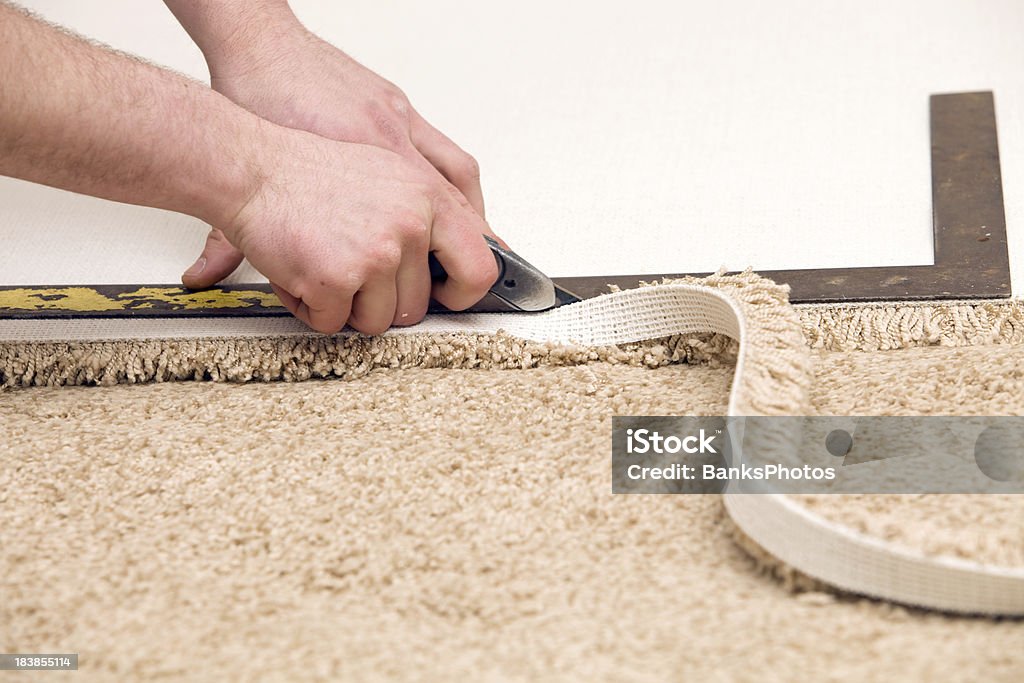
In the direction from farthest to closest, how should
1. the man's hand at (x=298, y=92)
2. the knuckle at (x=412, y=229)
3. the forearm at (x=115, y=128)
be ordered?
1. the man's hand at (x=298, y=92)
2. the knuckle at (x=412, y=229)
3. the forearm at (x=115, y=128)

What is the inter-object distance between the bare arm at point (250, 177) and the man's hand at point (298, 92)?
5cm

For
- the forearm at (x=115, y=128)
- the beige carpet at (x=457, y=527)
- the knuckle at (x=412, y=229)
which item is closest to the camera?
the beige carpet at (x=457, y=527)

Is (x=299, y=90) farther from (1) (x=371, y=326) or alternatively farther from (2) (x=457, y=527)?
(2) (x=457, y=527)

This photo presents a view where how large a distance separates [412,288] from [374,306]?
4cm

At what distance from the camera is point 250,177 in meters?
0.73

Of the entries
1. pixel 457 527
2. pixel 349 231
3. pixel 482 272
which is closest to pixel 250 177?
pixel 349 231

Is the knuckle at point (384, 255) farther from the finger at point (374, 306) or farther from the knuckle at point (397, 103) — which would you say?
the knuckle at point (397, 103)

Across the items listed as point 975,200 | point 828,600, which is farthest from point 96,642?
point 975,200

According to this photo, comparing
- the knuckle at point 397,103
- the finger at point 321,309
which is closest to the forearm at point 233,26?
the knuckle at point 397,103

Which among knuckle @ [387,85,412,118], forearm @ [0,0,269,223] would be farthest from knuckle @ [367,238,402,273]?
knuckle @ [387,85,412,118]

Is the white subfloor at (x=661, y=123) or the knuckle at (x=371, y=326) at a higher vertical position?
the white subfloor at (x=661, y=123)

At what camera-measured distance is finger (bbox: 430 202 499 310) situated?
0.79m

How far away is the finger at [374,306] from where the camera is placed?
0.76 meters

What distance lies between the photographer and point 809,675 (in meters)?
0.44
